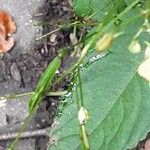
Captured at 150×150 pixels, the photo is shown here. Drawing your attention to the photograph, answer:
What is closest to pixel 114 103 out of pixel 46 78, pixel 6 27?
pixel 46 78

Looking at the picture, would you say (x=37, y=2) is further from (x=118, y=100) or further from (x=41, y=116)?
(x=118, y=100)

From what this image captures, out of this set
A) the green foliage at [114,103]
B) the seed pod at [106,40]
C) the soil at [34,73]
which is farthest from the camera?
the soil at [34,73]

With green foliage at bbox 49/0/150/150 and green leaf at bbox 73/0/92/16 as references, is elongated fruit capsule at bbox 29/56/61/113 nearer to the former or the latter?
green foliage at bbox 49/0/150/150

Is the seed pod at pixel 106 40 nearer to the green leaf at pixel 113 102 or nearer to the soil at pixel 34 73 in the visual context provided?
the green leaf at pixel 113 102

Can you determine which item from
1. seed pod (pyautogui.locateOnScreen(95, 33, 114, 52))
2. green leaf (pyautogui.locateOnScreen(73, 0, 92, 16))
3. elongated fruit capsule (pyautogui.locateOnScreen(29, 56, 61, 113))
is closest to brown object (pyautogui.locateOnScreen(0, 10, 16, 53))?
green leaf (pyautogui.locateOnScreen(73, 0, 92, 16))

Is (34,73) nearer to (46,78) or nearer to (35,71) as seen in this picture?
(35,71)

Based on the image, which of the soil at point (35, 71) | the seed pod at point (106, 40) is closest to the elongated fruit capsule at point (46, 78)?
the seed pod at point (106, 40)
